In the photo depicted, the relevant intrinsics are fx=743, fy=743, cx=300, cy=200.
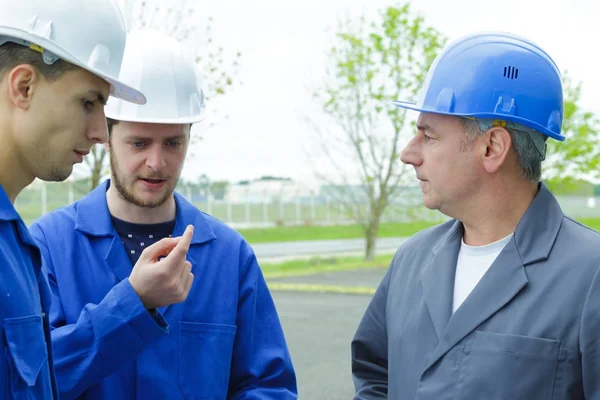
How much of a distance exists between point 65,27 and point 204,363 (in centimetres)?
116

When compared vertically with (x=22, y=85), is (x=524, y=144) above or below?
below

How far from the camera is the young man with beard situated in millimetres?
1690

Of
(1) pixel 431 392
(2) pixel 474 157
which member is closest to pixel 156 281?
(1) pixel 431 392

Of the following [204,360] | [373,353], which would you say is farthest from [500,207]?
[204,360]

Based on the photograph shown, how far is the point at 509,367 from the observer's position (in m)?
2.10

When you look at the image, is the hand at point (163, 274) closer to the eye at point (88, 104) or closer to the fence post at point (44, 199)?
the eye at point (88, 104)

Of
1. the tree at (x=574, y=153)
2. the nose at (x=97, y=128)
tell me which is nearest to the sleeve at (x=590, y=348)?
the nose at (x=97, y=128)

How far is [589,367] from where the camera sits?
200 centimetres

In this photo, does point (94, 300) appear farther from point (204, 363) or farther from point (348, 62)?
point (348, 62)

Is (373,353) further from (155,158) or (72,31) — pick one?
(72,31)

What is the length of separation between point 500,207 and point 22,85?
1482mm

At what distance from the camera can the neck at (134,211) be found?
2.65 m

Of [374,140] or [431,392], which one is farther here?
[374,140]

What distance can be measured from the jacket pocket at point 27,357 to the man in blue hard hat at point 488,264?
43.5 inches
